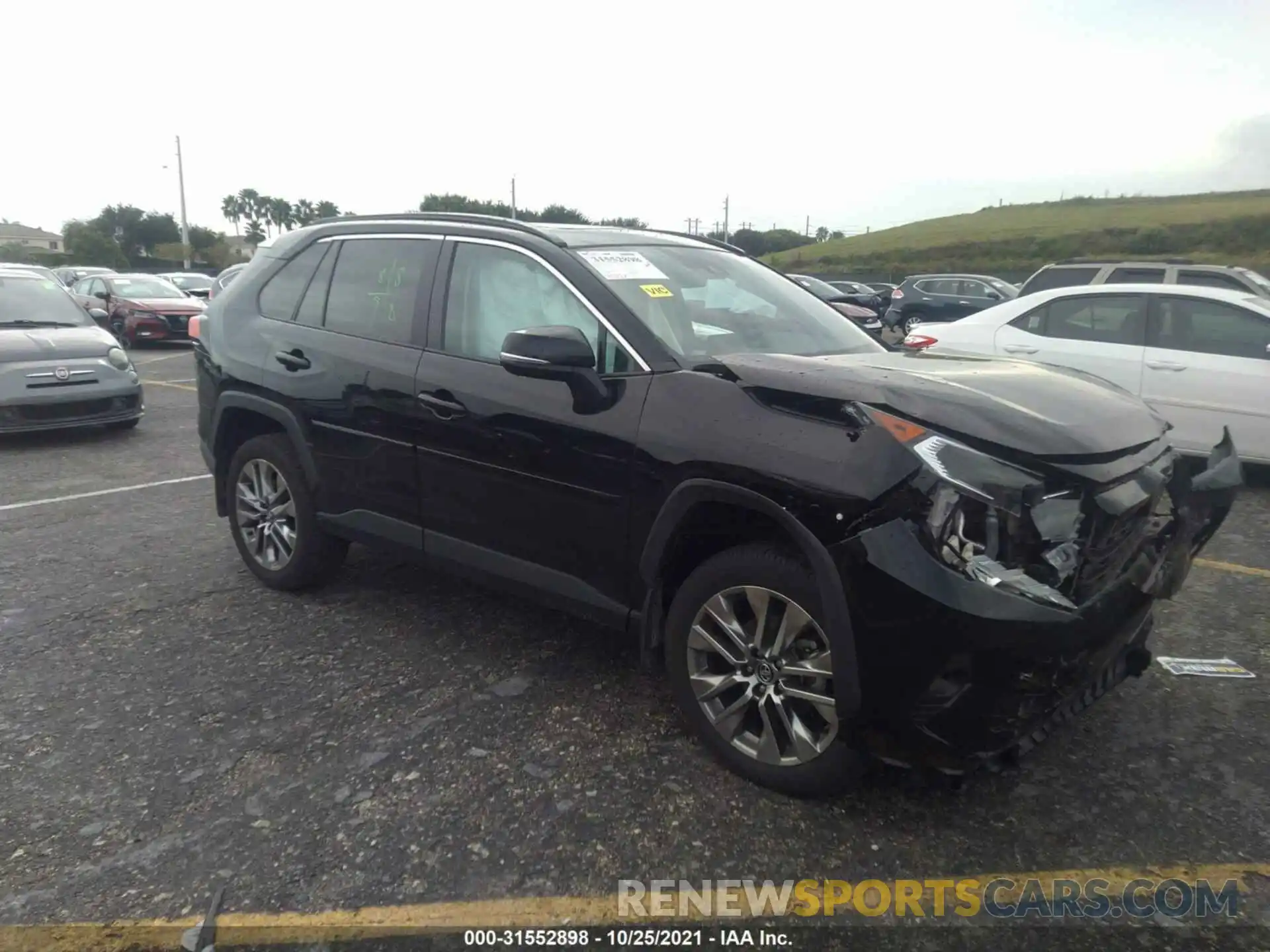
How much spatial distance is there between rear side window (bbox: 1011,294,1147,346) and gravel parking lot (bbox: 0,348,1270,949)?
334 cm

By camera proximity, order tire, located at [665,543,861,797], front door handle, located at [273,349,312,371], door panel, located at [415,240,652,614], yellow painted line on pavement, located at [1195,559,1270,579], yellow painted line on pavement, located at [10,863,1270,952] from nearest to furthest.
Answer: yellow painted line on pavement, located at [10,863,1270,952] → tire, located at [665,543,861,797] → door panel, located at [415,240,652,614] → front door handle, located at [273,349,312,371] → yellow painted line on pavement, located at [1195,559,1270,579]

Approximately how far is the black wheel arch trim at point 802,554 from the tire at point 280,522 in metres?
2.03

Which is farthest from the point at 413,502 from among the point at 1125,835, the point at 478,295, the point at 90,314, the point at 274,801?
the point at 90,314

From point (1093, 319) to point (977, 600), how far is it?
615 centimetres

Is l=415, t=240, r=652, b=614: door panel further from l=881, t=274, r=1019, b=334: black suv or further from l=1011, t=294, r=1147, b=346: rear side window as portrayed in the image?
l=881, t=274, r=1019, b=334: black suv

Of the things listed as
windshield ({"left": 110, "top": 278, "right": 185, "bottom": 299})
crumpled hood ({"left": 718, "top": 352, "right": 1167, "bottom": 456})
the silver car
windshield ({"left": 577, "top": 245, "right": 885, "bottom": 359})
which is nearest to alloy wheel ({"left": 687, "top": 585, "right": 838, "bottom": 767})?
crumpled hood ({"left": 718, "top": 352, "right": 1167, "bottom": 456})

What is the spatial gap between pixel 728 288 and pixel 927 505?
172 cm

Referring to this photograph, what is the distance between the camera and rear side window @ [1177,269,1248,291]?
9117 millimetres

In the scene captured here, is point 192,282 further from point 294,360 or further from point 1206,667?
point 1206,667

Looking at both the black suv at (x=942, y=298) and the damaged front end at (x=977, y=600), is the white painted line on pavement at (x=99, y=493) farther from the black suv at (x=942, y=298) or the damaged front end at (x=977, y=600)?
the black suv at (x=942, y=298)

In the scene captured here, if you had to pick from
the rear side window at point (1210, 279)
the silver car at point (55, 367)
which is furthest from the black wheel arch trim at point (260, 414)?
the rear side window at point (1210, 279)

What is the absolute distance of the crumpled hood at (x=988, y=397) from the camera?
257 cm

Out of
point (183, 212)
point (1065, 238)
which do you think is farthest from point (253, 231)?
point (1065, 238)

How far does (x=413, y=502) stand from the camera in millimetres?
3826
